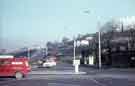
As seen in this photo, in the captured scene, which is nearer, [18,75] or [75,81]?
[75,81]

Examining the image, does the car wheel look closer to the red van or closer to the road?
the red van

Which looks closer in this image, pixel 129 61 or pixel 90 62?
pixel 129 61

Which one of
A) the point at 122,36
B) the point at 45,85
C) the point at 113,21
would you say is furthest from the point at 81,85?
the point at 113,21

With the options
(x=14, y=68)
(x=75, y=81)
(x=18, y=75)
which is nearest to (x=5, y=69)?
(x=14, y=68)

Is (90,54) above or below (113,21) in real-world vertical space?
below

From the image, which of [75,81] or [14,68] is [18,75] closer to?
[14,68]

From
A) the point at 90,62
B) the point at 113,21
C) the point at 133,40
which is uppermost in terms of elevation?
the point at 113,21

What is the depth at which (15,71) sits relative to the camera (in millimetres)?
33562

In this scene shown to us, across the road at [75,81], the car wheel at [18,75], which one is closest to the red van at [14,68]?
the car wheel at [18,75]

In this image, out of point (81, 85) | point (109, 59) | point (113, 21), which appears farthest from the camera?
point (113, 21)

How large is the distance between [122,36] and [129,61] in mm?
11640

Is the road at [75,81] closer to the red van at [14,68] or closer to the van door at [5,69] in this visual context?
the van door at [5,69]

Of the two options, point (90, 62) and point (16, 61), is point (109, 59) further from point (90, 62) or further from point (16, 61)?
point (16, 61)

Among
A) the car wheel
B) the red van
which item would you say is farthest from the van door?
the car wheel
